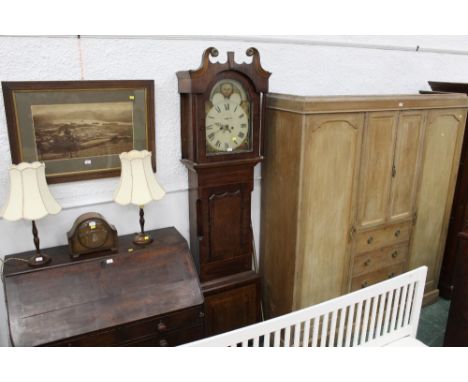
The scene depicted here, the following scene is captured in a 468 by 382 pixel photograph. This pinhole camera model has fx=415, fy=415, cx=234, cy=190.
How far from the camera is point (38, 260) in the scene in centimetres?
210

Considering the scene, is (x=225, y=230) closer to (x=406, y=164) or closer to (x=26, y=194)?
(x=26, y=194)

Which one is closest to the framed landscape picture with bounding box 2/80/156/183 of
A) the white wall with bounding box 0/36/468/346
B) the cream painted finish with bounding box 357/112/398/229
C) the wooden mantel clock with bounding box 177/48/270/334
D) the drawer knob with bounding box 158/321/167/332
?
the white wall with bounding box 0/36/468/346

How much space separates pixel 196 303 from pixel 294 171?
92 centimetres

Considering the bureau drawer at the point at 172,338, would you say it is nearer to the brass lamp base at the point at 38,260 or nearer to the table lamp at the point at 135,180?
the brass lamp base at the point at 38,260

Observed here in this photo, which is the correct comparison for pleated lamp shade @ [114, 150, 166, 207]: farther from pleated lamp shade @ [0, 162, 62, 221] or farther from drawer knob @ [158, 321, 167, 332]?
drawer knob @ [158, 321, 167, 332]

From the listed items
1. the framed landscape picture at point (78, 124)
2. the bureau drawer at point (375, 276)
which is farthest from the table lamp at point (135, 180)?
the bureau drawer at point (375, 276)

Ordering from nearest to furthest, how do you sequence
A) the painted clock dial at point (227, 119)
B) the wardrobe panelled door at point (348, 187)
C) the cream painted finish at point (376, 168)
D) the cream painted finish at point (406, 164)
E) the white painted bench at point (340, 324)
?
the white painted bench at point (340, 324) < the painted clock dial at point (227, 119) < the wardrobe panelled door at point (348, 187) < the cream painted finish at point (376, 168) < the cream painted finish at point (406, 164)

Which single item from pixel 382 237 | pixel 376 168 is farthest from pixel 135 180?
pixel 382 237

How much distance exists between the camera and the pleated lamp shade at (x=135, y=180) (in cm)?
220

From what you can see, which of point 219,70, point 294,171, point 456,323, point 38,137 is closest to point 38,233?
point 38,137

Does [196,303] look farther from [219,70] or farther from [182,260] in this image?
[219,70]

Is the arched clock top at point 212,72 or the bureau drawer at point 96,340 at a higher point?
the arched clock top at point 212,72

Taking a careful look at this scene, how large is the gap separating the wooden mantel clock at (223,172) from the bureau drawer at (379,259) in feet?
2.37

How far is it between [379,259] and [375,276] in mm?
128
